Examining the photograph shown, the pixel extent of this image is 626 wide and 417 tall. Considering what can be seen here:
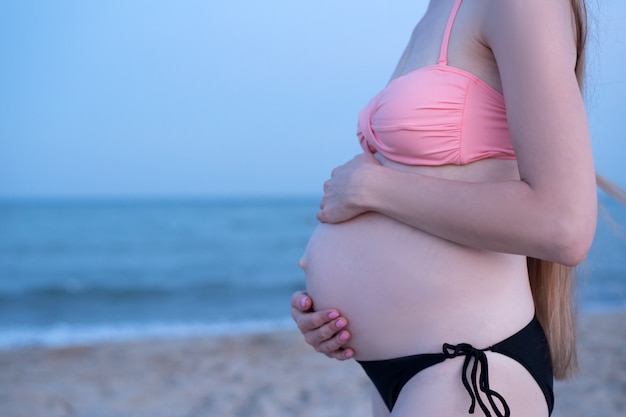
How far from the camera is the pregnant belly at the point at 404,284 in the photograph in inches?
49.8

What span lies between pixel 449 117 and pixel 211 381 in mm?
4338

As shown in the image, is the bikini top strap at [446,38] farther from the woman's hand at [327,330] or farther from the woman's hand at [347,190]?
the woman's hand at [327,330]

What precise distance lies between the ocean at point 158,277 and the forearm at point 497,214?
50 centimetres

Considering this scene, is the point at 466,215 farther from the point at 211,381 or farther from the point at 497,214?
the point at 211,381

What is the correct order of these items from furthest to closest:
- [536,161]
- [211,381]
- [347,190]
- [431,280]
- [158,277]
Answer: [158,277]
[211,381]
[347,190]
[431,280]
[536,161]

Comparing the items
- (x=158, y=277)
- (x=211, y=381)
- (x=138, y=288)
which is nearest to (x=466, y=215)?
(x=211, y=381)

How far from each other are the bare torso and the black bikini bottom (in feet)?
0.06

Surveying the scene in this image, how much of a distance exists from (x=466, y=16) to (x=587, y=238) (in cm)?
46

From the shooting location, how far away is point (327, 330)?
1441mm

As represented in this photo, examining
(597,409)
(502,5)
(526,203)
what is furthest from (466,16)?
(597,409)

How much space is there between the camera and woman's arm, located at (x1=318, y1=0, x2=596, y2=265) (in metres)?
1.12

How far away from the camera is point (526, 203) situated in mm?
1138

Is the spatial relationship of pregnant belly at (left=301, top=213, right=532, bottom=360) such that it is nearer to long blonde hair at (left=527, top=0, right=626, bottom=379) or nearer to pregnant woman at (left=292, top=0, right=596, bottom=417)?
pregnant woman at (left=292, top=0, right=596, bottom=417)

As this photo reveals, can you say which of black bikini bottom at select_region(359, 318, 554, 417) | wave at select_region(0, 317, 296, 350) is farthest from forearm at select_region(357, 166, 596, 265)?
wave at select_region(0, 317, 296, 350)
